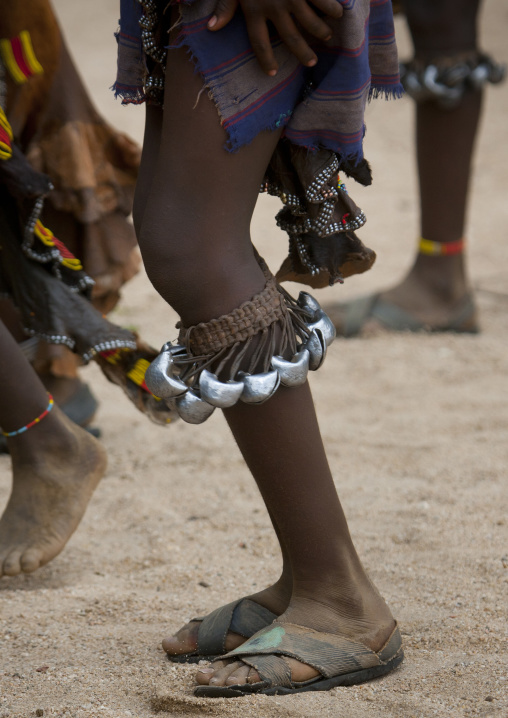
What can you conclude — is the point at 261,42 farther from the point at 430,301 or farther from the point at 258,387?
the point at 430,301

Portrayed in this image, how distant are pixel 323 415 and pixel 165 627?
4.27 feet

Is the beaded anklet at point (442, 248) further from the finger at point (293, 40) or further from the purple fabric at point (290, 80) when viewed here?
the finger at point (293, 40)

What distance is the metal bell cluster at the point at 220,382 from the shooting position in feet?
4.21

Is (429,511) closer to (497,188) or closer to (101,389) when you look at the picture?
(101,389)

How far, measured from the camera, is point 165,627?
165 centimetres

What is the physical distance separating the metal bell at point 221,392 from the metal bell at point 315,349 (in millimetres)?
144

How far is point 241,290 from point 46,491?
0.81m

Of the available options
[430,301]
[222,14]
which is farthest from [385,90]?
[430,301]

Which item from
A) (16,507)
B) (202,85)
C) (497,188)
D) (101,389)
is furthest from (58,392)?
(497,188)

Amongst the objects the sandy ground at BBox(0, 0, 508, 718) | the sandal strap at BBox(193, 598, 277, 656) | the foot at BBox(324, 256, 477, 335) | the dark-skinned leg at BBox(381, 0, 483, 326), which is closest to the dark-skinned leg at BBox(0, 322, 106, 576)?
the sandy ground at BBox(0, 0, 508, 718)

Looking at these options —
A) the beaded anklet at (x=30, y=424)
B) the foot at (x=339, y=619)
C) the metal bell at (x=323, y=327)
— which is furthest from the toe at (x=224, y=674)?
the beaded anklet at (x=30, y=424)

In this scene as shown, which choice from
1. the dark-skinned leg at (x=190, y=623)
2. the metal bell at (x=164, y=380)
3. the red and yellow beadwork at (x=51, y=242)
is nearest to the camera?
the metal bell at (x=164, y=380)

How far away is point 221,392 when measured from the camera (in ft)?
4.21

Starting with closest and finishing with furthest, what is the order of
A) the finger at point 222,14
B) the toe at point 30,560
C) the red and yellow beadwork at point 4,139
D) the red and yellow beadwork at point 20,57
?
the finger at point 222,14 < the toe at point 30,560 < the red and yellow beadwork at point 4,139 < the red and yellow beadwork at point 20,57
